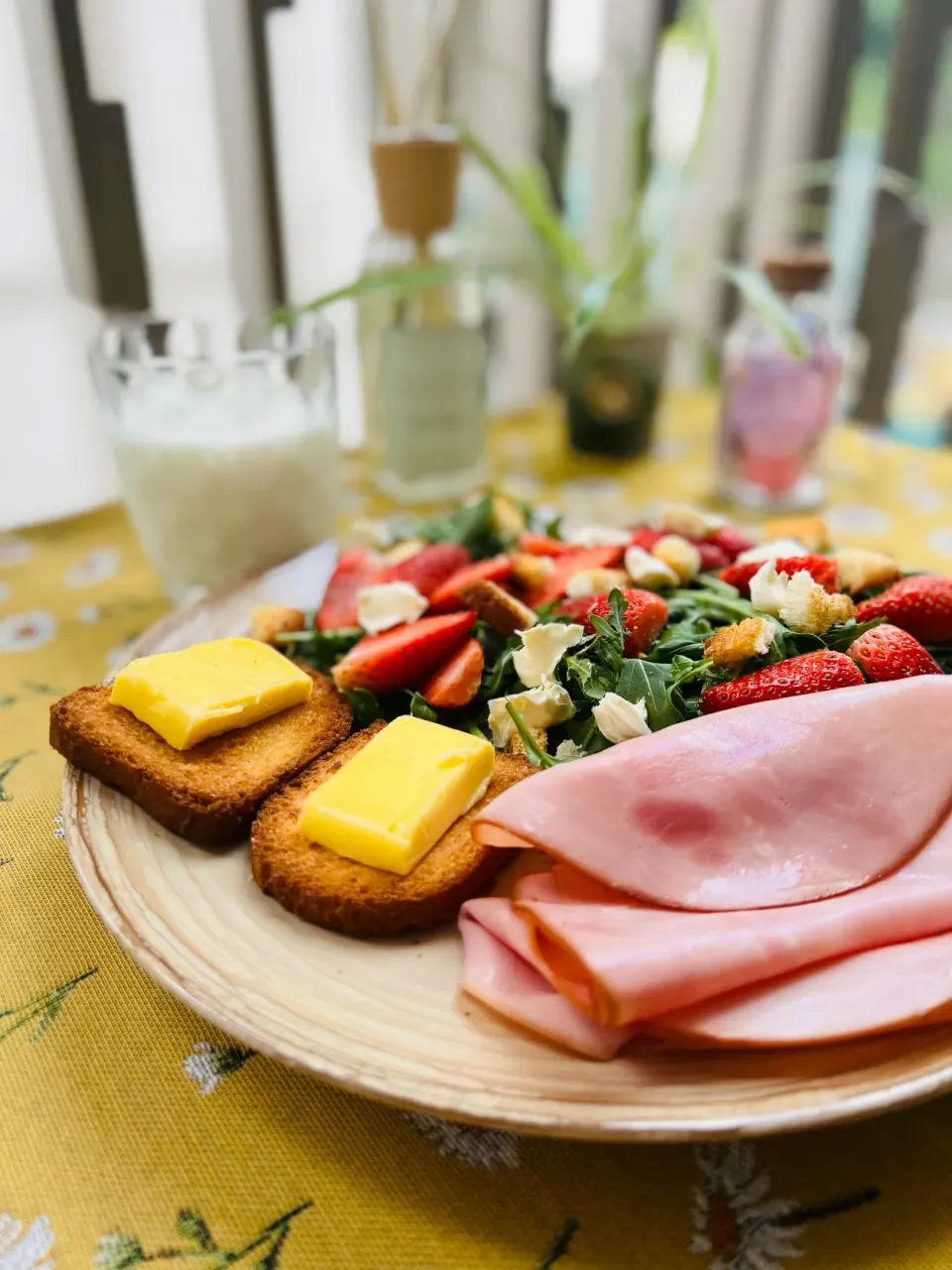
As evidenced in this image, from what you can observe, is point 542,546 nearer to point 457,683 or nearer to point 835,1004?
point 457,683

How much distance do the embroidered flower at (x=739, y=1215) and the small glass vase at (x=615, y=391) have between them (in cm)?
166

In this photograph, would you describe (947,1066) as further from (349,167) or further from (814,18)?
(814,18)

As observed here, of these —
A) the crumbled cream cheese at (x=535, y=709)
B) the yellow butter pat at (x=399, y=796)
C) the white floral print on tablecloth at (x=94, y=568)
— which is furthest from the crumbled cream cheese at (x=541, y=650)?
the white floral print on tablecloth at (x=94, y=568)

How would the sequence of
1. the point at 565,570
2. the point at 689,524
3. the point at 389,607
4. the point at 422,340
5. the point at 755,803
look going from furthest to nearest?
1. the point at 422,340
2. the point at 689,524
3. the point at 565,570
4. the point at 389,607
5. the point at 755,803

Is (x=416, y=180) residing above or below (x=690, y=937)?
above

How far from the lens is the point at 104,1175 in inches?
28.0

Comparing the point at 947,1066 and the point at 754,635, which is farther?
the point at 754,635

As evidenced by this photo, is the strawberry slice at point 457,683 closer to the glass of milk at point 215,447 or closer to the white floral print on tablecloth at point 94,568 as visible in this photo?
the glass of milk at point 215,447

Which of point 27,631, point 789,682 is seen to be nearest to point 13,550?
point 27,631

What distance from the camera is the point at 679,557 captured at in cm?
125

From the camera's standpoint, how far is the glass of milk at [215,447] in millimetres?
1437

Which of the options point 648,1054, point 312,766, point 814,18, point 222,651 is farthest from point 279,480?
point 814,18

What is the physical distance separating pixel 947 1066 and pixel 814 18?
2.97 m

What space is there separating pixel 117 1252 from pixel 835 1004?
526 mm
